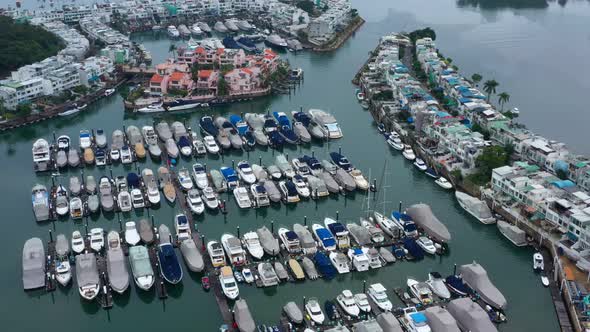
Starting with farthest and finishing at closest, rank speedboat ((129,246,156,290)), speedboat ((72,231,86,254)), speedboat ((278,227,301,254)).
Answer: speedboat ((278,227,301,254))
speedboat ((72,231,86,254))
speedboat ((129,246,156,290))

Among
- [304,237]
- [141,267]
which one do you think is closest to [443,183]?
[304,237]

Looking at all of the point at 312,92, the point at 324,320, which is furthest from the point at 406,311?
the point at 312,92

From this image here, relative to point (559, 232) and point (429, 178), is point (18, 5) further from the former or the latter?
point (559, 232)

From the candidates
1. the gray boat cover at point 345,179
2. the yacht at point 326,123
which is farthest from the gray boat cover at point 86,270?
the yacht at point 326,123

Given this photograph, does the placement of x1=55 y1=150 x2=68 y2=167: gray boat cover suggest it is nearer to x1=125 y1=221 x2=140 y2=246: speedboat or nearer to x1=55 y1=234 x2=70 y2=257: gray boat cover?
x1=55 y1=234 x2=70 y2=257: gray boat cover

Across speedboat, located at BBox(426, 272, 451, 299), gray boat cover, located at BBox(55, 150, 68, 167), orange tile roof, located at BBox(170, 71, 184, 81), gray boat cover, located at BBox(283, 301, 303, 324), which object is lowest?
gray boat cover, located at BBox(55, 150, 68, 167)

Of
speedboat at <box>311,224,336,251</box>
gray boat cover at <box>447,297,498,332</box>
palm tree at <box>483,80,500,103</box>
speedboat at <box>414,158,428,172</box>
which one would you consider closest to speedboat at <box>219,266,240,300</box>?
speedboat at <box>311,224,336,251</box>
